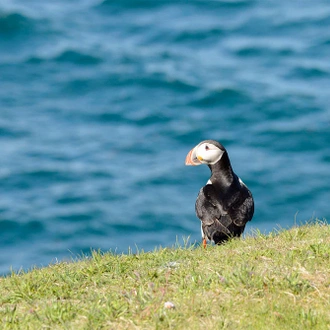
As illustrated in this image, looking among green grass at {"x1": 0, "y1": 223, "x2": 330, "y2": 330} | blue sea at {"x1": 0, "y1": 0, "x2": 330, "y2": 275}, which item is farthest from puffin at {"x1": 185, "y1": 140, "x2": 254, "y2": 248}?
blue sea at {"x1": 0, "y1": 0, "x2": 330, "y2": 275}

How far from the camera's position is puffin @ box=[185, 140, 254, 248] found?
9.35 meters

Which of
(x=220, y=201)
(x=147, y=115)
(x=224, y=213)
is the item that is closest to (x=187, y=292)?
(x=224, y=213)

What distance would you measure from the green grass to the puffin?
4.74 ft

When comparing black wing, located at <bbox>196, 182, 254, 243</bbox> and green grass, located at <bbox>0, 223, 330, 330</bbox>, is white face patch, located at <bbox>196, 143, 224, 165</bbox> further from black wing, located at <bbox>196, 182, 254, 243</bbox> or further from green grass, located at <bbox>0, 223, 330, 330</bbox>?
green grass, located at <bbox>0, 223, 330, 330</bbox>

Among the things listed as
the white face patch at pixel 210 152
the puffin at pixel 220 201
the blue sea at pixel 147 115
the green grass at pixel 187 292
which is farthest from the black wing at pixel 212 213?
the blue sea at pixel 147 115

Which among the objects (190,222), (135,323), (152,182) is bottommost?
(135,323)

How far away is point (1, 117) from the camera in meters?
33.5

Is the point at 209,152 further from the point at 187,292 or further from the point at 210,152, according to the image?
the point at 187,292

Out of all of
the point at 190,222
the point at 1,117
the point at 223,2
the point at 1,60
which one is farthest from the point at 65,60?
the point at 190,222

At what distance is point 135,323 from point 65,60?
3348 centimetres

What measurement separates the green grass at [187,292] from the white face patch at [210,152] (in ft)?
6.63

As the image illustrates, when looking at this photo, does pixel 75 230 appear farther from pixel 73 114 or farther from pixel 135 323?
pixel 135 323

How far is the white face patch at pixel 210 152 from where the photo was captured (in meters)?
9.70

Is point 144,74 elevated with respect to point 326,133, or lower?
elevated
